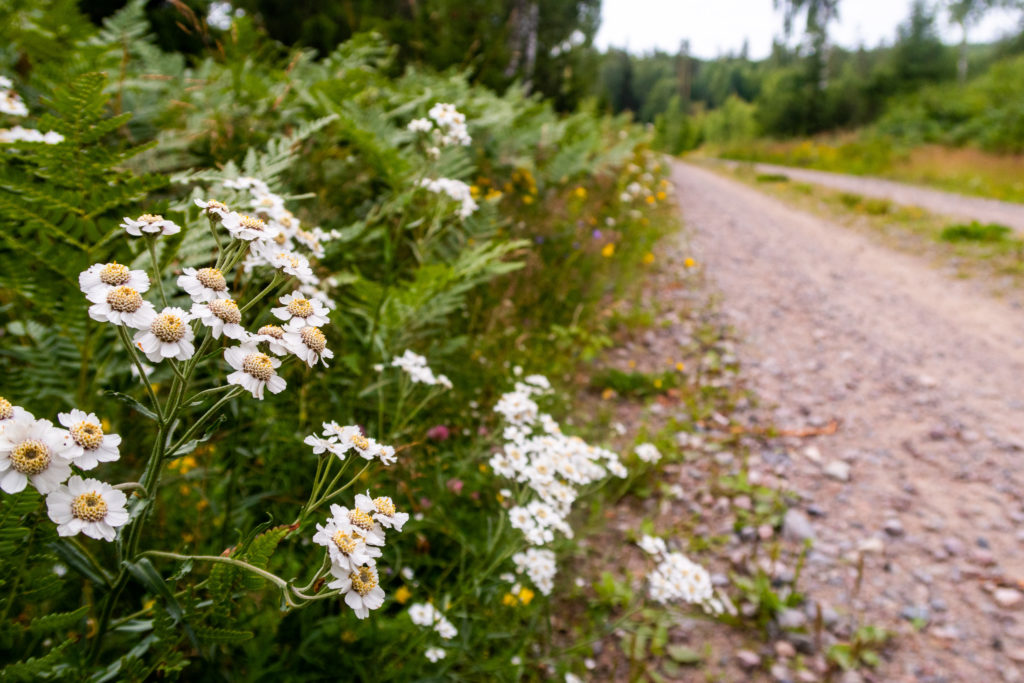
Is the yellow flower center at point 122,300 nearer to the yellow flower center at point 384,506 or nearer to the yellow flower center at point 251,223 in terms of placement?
the yellow flower center at point 251,223

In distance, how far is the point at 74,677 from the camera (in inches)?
31.1

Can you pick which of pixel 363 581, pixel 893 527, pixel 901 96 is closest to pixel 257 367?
pixel 363 581

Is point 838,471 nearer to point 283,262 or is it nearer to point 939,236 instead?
point 283,262

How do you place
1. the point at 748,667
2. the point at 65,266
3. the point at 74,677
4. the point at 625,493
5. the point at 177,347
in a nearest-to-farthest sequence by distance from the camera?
the point at 177,347 → the point at 74,677 → the point at 65,266 → the point at 748,667 → the point at 625,493

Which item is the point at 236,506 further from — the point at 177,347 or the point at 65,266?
the point at 177,347

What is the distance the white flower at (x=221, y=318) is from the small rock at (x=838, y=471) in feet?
8.98

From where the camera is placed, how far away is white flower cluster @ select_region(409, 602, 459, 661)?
53.7 inches

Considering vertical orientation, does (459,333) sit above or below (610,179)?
below

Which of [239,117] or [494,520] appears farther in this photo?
[239,117]

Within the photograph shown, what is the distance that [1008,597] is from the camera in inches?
78.2

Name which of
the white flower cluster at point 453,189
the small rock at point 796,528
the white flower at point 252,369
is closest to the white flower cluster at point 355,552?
the white flower at point 252,369

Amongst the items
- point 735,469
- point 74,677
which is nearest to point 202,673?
point 74,677

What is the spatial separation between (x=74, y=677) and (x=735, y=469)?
255cm

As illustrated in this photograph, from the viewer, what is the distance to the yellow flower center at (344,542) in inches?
26.9
